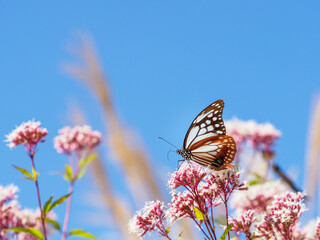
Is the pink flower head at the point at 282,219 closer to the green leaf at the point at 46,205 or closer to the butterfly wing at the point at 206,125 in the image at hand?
the butterfly wing at the point at 206,125

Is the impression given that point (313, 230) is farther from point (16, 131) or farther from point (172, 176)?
point (16, 131)

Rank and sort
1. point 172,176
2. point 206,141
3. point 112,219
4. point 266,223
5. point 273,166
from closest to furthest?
point 266,223, point 172,176, point 206,141, point 273,166, point 112,219

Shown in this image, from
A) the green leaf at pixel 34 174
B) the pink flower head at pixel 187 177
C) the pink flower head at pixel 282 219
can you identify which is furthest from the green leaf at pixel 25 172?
the pink flower head at pixel 282 219

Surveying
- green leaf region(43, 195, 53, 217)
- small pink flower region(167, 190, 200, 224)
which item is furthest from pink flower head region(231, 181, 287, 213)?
green leaf region(43, 195, 53, 217)

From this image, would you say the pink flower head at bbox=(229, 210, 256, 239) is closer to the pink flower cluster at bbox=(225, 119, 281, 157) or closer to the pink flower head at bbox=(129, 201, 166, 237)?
the pink flower head at bbox=(129, 201, 166, 237)

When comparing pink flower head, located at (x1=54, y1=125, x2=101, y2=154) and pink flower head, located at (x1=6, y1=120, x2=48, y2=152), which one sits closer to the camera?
pink flower head, located at (x1=6, y1=120, x2=48, y2=152)

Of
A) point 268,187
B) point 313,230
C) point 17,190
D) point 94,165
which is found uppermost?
point 94,165

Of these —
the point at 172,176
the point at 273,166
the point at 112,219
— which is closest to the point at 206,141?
the point at 172,176
